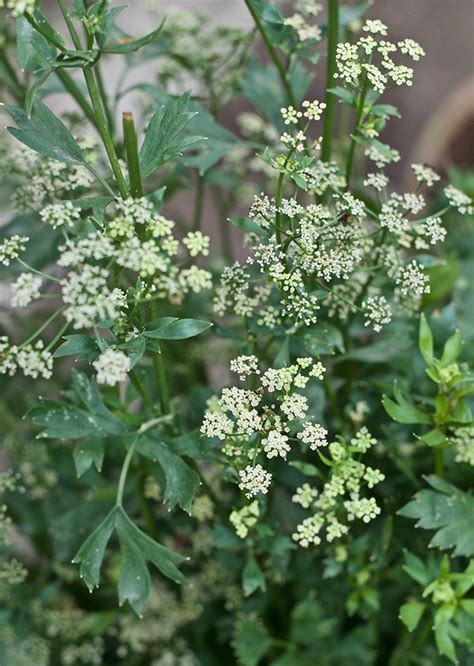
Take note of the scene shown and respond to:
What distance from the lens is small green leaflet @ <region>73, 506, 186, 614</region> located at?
2.44 ft

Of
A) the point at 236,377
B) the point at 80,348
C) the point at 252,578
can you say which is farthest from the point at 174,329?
the point at 236,377

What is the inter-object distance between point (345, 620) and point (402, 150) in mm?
1374

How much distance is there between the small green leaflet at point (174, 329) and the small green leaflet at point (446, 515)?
285 mm

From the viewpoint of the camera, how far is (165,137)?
71 cm

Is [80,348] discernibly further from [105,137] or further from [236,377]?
[236,377]

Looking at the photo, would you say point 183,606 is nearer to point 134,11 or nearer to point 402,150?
point 402,150

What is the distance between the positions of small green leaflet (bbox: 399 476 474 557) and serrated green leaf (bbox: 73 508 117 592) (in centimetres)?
29

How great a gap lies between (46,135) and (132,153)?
0.26ft

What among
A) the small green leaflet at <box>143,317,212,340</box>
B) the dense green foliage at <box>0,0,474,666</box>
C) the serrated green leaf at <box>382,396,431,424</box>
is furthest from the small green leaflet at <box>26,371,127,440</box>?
the serrated green leaf at <box>382,396,431,424</box>

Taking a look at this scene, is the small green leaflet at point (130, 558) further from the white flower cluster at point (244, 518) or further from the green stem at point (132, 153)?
the green stem at point (132, 153)

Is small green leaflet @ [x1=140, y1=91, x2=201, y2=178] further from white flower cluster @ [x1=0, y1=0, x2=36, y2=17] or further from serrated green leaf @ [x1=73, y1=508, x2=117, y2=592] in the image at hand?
serrated green leaf @ [x1=73, y1=508, x2=117, y2=592]

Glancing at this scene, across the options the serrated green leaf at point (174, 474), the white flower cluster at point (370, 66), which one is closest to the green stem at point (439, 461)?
the serrated green leaf at point (174, 474)

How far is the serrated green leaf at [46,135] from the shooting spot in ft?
2.31

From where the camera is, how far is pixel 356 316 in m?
1.02
